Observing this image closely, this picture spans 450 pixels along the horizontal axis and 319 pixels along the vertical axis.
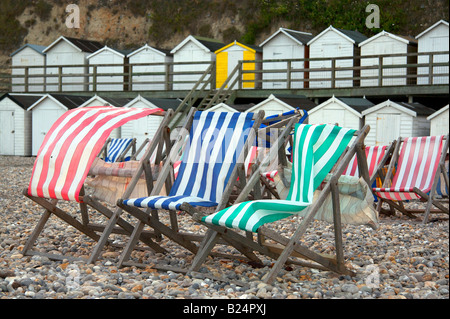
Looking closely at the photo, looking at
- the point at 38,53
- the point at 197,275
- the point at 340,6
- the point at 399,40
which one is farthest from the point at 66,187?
the point at 340,6

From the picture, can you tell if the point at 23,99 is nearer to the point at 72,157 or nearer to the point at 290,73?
the point at 290,73

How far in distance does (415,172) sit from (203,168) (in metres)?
3.12

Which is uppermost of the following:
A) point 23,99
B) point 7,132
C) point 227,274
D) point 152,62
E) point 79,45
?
point 79,45

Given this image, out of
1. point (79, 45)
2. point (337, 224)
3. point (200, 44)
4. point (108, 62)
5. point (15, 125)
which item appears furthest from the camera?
point (79, 45)

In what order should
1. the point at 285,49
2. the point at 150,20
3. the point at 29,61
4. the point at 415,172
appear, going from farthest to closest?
the point at 150,20 → the point at 29,61 → the point at 285,49 → the point at 415,172

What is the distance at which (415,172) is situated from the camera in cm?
661

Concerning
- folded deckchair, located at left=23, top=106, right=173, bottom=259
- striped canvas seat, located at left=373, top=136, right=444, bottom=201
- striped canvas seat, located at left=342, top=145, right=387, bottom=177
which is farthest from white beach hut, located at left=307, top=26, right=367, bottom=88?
folded deckchair, located at left=23, top=106, right=173, bottom=259

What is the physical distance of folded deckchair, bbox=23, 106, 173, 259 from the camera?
414 centimetres

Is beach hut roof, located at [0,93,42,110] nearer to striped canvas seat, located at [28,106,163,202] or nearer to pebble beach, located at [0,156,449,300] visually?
pebble beach, located at [0,156,449,300]

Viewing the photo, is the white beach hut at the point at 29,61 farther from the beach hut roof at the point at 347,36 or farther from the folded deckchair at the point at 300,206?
the folded deckchair at the point at 300,206

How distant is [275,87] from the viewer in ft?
67.8

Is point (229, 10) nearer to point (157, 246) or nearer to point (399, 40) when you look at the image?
point (399, 40)

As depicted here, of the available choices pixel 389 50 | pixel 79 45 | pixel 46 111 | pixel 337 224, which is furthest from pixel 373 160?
pixel 79 45

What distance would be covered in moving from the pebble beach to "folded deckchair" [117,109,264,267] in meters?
0.24
